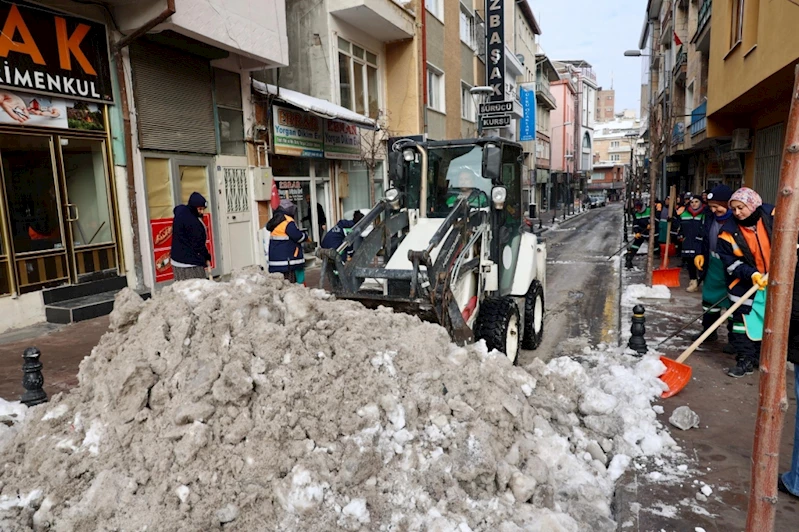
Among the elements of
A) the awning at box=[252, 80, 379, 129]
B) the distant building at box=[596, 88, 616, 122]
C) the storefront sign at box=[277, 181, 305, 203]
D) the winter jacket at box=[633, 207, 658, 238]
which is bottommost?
the winter jacket at box=[633, 207, 658, 238]

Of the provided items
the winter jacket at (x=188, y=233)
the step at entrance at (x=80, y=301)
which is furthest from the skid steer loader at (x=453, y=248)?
the step at entrance at (x=80, y=301)

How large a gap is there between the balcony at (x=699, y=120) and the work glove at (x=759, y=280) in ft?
37.2

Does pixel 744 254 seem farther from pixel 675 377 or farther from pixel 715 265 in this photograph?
pixel 675 377

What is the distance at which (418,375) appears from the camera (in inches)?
152

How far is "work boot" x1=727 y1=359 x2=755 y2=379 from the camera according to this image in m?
5.64

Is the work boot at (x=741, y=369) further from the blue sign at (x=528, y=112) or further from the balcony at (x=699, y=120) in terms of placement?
the blue sign at (x=528, y=112)

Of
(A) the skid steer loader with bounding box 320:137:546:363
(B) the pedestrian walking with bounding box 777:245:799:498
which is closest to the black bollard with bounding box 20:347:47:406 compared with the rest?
(A) the skid steer loader with bounding box 320:137:546:363

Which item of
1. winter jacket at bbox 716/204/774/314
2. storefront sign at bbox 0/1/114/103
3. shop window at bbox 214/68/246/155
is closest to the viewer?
winter jacket at bbox 716/204/774/314

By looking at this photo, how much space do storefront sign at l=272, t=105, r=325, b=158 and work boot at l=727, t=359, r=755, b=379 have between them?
10.2 m

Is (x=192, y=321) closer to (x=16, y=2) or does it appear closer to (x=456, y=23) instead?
(x=16, y=2)

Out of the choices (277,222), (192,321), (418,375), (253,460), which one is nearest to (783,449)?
(418,375)

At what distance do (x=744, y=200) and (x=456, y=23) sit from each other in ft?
63.6

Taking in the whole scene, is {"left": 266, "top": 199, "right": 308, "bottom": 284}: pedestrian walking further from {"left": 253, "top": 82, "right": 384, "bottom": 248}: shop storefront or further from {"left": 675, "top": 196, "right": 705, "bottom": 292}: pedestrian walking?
{"left": 675, "top": 196, "right": 705, "bottom": 292}: pedestrian walking

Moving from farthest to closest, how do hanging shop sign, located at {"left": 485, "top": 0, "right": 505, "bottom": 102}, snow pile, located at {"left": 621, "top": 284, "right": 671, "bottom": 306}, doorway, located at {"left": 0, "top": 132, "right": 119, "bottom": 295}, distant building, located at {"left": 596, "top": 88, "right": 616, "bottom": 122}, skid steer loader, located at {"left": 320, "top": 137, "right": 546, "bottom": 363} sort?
distant building, located at {"left": 596, "top": 88, "right": 616, "bottom": 122} → hanging shop sign, located at {"left": 485, "top": 0, "right": 505, "bottom": 102} → snow pile, located at {"left": 621, "top": 284, "right": 671, "bottom": 306} → doorway, located at {"left": 0, "top": 132, "right": 119, "bottom": 295} → skid steer loader, located at {"left": 320, "top": 137, "right": 546, "bottom": 363}
